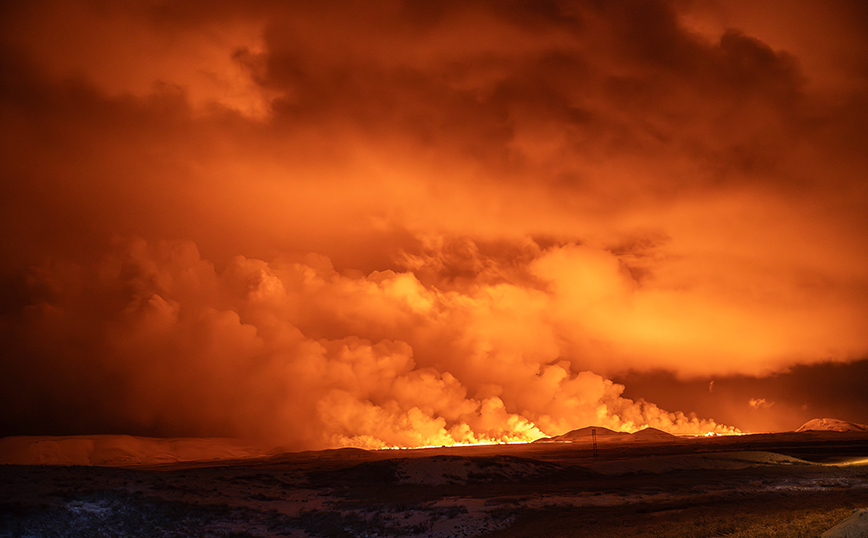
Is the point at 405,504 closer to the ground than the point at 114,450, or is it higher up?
higher up

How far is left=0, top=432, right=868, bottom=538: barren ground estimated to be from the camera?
2462 cm

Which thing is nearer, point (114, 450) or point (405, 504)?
point (405, 504)

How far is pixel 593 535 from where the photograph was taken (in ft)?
75.2

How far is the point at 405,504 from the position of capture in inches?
1265

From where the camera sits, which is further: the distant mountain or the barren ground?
the distant mountain

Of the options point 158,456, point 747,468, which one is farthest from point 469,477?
Answer: point 158,456

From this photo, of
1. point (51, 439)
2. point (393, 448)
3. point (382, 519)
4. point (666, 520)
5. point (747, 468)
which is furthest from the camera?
point (393, 448)

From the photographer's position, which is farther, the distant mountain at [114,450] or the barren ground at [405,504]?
the distant mountain at [114,450]

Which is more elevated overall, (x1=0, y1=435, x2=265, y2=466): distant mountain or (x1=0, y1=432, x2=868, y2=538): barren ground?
(x1=0, y1=432, x2=868, y2=538): barren ground

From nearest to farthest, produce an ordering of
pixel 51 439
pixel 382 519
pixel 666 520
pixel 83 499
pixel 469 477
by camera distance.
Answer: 1. pixel 666 520
2. pixel 83 499
3. pixel 382 519
4. pixel 469 477
5. pixel 51 439

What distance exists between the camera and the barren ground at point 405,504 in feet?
80.8

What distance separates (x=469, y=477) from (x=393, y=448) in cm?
14053

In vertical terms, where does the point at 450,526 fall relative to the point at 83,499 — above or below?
below

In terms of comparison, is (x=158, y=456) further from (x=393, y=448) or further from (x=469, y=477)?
(x=469, y=477)
